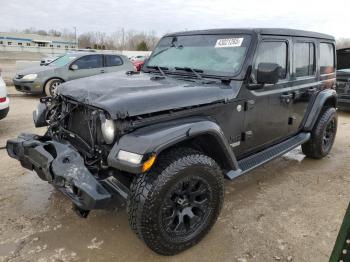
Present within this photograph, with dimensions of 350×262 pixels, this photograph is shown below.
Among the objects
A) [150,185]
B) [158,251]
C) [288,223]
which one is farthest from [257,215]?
[150,185]

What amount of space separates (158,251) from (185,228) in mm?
315

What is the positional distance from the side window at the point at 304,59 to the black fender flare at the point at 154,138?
205 cm

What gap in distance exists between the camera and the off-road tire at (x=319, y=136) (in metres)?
4.83

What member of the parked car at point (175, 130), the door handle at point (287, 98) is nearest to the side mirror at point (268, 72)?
the parked car at point (175, 130)

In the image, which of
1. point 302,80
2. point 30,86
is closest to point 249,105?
point 302,80

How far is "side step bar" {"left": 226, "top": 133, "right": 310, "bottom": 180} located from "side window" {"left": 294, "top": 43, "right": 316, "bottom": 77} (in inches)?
34.8

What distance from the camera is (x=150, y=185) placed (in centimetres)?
245

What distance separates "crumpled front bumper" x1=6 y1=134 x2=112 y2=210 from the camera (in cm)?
239

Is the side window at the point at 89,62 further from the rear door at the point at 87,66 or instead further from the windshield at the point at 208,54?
the windshield at the point at 208,54

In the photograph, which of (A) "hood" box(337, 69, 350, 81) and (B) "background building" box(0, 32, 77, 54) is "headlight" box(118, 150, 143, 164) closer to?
(A) "hood" box(337, 69, 350, 81)

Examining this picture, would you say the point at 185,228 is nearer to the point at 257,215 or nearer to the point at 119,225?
the point at 119,225

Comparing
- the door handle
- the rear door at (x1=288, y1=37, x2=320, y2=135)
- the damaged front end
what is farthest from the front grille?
the rear door at (x1=288, y1=37, x2=320, y2=135)

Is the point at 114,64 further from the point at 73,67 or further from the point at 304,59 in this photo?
the point at 304,59

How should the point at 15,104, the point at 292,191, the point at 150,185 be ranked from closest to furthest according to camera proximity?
the point at 150,185, the point at 292,191, the point at 15,104
